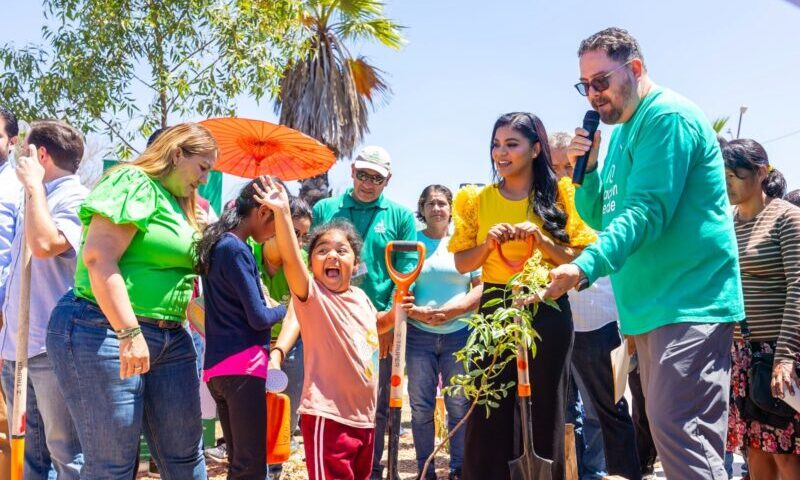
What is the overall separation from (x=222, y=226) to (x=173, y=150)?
1.62ft

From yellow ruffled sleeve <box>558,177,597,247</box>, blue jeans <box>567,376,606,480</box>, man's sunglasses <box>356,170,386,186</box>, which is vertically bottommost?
blue jeans <box>567,376,606,480</box>

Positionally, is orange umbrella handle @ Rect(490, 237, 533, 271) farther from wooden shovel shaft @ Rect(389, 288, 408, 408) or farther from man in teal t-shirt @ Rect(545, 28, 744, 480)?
man in teal t-shirt @ Rect(545, 28, 744, 480)

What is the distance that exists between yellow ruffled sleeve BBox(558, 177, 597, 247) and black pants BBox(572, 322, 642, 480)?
1299mm

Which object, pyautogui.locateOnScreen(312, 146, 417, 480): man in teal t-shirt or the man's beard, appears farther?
pyautogui.locateOnScreen(312, 146, 417, 480): man in teal t-shirt

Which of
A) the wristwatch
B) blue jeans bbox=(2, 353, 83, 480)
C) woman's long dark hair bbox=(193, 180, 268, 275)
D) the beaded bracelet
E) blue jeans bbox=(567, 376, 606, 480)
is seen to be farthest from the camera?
blue jeans bbox=(567, 376, 606, 480)

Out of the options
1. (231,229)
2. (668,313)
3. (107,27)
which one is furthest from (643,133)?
(107,27)

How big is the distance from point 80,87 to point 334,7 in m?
7.33

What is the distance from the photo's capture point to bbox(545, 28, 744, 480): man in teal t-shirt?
2.78m

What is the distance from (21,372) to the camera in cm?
364

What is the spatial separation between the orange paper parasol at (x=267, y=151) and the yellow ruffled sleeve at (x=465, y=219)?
7.88 feet

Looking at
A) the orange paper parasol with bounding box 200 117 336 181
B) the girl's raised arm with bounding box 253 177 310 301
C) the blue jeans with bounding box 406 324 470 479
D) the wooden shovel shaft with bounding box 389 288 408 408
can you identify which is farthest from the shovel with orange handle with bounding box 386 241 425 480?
the orange paper parasol with bounding box 200 117 336 181

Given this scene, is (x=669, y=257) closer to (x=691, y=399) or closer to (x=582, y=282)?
(x=582, y=282)

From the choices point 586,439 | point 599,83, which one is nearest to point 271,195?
point 599,83

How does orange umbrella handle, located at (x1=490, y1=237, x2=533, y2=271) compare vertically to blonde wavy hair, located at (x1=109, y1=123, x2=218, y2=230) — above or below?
below
